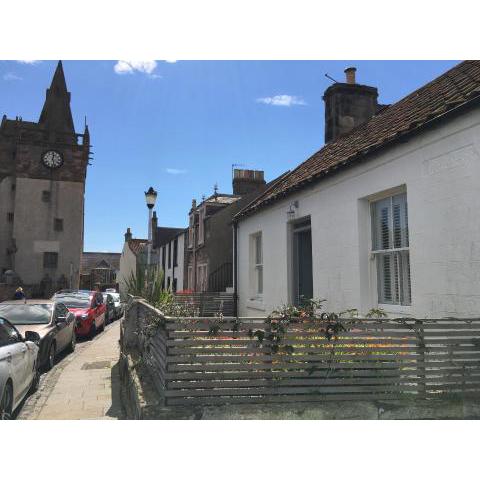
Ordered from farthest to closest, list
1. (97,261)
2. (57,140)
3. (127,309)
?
(97,261)
(57,140)
(127,309)

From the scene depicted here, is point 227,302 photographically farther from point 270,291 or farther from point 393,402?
point 393,402

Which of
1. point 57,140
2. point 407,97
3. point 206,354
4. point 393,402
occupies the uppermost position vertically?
point 57,140

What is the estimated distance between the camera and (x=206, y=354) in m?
4.46

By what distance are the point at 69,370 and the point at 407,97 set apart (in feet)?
30.0

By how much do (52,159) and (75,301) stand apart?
25042 mm

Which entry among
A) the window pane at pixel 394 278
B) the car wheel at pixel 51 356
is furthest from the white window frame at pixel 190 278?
the window pane at pixel 394 278

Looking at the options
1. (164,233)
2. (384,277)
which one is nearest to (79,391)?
(384,277)

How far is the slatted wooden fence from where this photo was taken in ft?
14.4

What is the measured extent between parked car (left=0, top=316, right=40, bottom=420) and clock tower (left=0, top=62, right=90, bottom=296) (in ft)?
101

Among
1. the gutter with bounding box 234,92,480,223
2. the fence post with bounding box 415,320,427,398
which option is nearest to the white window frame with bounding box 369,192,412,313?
the gutter with bounding box 234,92,480,223

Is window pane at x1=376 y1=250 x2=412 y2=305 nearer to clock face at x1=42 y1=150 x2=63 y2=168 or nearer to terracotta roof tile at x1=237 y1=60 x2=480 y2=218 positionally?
terracotta roof tile at x1=237 y1=60 x2=480 y2=218

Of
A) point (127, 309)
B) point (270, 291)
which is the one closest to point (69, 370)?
point (127, 309)

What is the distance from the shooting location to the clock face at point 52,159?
1454 inches

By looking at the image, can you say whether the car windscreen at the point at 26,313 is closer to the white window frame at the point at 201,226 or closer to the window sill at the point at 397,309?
the window sill at the point at 397,309
